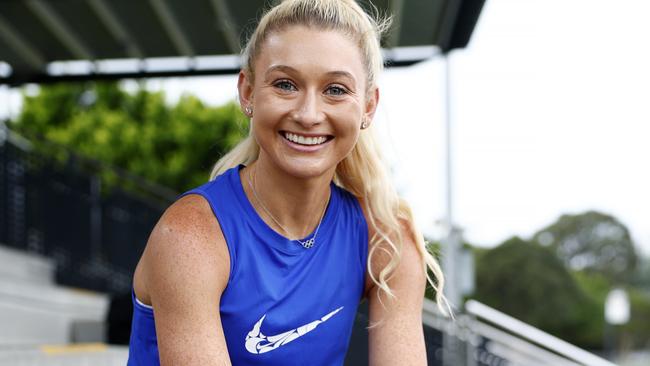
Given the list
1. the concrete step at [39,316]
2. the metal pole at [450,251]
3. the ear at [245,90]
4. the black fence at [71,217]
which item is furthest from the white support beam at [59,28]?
the ear at [245,90]

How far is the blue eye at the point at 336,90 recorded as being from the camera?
2041 millimetres

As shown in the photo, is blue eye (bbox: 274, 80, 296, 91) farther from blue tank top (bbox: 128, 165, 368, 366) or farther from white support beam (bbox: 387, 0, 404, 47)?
white support beam (bbox: 387, 0, 404, 47)

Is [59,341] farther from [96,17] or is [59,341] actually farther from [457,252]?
[457,252]

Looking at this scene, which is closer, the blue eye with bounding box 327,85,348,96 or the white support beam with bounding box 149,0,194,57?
the blue eye with bounding box 327,85,348,96

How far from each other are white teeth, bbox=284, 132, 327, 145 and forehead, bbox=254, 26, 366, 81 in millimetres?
154

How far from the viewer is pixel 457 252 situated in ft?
25.1

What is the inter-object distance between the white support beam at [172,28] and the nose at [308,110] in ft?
16.9

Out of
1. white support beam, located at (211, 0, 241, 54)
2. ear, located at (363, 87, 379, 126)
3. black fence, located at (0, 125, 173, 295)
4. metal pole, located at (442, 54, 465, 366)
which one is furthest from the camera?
black fence, located at (0, 125, 173, 295)

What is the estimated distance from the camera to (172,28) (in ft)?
23.7

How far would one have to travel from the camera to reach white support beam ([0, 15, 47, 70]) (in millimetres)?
7464

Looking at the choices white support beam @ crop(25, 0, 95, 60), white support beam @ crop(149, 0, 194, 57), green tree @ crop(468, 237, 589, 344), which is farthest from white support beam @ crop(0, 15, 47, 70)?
green tree @ crop(468, 237, 589, 344)

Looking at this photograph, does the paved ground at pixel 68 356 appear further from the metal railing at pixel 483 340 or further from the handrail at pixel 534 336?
the handrail at pixel 534 336

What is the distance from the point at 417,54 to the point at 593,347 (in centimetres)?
5673

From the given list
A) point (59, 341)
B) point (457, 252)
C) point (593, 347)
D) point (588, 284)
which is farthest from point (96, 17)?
point (588, 284)
